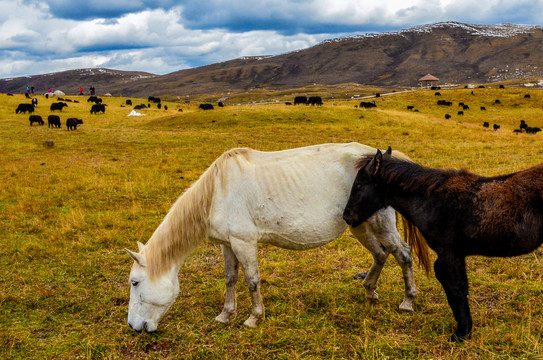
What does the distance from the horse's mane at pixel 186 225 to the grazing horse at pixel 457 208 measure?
1.84 metres

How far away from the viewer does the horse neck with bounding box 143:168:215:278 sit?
16.4 ft

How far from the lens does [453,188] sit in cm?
455

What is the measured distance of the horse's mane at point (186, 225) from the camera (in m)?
5.01

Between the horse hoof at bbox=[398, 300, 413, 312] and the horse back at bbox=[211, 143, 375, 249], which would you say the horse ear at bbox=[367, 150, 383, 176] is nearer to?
the horse back at bbox=[211, 143, 375, 249]

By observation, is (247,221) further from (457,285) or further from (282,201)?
(457,285)

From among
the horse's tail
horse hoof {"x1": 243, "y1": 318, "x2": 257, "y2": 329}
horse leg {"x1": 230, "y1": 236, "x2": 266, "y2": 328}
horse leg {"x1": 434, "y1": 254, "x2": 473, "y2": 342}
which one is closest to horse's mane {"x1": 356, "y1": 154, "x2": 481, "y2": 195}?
horse leg {"x1": 434, "y1": 254, "x2": 473, "y2": 342}

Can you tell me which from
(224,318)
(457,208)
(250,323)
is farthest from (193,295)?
(457,208)

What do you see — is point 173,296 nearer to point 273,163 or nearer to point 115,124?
point 273,163

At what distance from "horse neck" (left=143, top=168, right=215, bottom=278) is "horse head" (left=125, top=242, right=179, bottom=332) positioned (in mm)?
184

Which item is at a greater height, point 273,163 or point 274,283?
point 273,163

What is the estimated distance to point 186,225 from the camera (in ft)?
16.8

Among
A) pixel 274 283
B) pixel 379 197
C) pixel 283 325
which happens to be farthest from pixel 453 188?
pixel 274 283

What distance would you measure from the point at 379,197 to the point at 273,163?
4.97 feet

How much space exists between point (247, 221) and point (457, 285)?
2628 mm
